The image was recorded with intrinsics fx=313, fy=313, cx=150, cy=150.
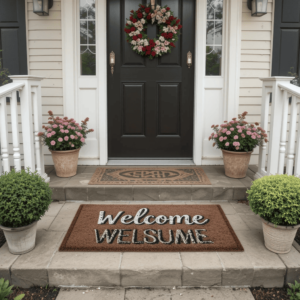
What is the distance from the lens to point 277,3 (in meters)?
3.55

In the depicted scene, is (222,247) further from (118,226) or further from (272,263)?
(118,226)

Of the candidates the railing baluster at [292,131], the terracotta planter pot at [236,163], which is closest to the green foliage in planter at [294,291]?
the railing baluster at [292,131]

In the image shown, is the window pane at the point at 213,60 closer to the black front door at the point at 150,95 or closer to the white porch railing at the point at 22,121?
the black front door at the point at 150,95

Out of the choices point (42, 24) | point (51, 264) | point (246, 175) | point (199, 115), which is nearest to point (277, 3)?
point (199, 115)

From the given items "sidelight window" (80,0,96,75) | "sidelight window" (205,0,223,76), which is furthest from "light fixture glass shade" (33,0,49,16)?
"sidelight window" (205,0,223,76)

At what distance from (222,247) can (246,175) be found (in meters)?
1.40

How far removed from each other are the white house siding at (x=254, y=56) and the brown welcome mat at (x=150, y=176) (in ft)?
3.32

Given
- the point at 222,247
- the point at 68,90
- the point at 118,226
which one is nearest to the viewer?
the point at 222,247

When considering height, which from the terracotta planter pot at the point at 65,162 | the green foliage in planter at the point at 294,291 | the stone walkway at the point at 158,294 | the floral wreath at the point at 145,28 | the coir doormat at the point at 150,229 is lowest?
the stone walkway at the point at 158,294

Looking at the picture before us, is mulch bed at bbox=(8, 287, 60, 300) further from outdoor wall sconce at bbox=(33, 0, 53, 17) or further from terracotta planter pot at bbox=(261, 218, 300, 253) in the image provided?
outdoor wall sconce at bbox=(33, 0, 53, 17)

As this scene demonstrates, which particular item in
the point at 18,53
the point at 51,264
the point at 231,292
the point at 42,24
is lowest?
the point at 231,292

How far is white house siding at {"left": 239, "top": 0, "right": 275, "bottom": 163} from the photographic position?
11.7 feet

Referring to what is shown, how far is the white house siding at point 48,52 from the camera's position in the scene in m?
3.56

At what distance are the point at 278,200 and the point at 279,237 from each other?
0.29 metres
